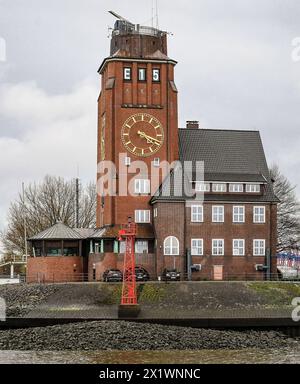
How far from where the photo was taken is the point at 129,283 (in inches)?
2505

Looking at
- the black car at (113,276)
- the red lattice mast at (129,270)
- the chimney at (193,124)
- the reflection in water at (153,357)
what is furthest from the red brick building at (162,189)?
the reflection in water at (153,357)

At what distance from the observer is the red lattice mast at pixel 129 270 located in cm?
6288

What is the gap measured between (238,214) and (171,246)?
609 cm

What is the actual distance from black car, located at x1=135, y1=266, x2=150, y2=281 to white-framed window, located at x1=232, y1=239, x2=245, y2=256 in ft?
24.2

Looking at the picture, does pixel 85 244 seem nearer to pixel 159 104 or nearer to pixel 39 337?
pixel 159 104

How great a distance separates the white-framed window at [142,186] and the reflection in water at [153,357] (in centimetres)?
2895

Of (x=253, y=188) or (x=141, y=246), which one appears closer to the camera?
(x=141, y=246)

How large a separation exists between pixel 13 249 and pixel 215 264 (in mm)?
31810

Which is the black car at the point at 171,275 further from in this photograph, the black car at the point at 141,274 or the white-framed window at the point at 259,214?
the white-framed window at the point at 259,214

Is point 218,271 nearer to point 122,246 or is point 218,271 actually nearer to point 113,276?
point 122,246

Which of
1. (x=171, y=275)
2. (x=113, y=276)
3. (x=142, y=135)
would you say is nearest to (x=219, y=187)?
(x=142, y=135)

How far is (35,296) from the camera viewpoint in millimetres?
67125
